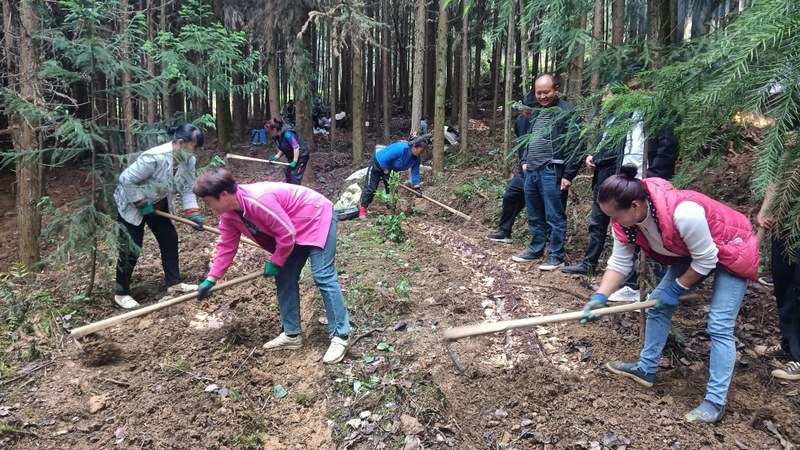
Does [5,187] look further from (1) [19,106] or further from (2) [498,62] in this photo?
(2) [498,62]

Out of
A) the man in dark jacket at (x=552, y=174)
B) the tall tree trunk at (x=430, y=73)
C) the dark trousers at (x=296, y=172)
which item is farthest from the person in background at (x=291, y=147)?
the tall tree trunk at (x=430, y=73)

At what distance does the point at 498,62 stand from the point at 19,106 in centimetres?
1393

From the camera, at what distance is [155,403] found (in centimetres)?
366

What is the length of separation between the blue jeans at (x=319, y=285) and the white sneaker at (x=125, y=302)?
202 centimetres

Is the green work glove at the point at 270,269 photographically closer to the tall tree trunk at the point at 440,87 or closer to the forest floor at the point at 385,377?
the forest floor at the point at 385,377

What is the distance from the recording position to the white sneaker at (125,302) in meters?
5.29

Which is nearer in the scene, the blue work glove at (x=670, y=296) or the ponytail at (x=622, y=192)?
the ponytail at (x=622, y=192)

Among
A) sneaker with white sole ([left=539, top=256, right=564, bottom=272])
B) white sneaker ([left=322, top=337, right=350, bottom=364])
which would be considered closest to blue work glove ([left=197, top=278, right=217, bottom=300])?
white sneaker ([left=322, top=337, right=350, bottom=364])

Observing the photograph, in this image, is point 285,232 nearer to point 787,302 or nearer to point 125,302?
point 125,302

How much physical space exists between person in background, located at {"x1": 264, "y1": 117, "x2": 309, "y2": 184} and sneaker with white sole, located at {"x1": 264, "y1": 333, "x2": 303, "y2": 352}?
616 cm

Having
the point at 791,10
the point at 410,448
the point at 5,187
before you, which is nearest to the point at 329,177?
the point at 5,187

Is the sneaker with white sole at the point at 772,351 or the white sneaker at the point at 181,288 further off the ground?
the sneaker with white sole at the point at 772,351

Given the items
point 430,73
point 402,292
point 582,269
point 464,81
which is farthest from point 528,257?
point 430,73

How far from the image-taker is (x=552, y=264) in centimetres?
586
